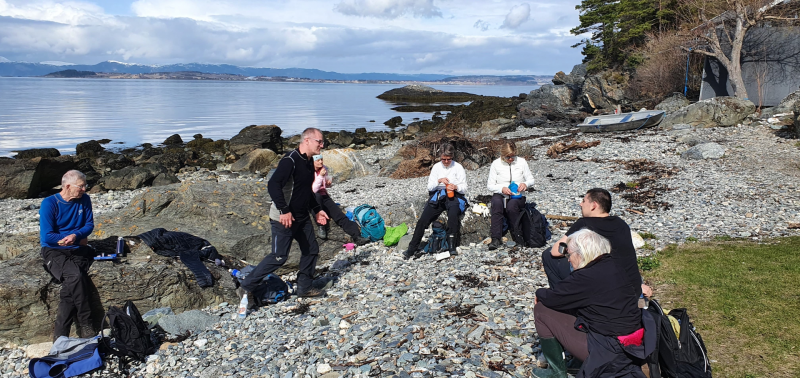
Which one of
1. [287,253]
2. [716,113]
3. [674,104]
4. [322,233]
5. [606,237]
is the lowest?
[322,233]

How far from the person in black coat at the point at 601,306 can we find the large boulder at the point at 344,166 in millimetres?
16482

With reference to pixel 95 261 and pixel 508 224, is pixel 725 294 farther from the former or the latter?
pixel 95 261

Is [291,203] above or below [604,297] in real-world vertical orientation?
above

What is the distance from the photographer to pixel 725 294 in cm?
648

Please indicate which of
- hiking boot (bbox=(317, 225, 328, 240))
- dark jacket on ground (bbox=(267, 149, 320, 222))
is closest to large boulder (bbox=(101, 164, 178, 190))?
hiking boot (bbox=(317, 225, 328, 240))

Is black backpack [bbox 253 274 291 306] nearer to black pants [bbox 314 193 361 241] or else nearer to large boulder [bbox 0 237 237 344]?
large boulder [bbox 0 237 237 344]

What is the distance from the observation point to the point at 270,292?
7734 mm

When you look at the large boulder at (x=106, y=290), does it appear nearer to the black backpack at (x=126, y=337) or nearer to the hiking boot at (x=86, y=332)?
the hiking boot at (x=86, y=332)

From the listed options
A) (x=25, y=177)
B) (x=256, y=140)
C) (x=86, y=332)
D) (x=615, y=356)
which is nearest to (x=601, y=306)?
(x=615, y=356)

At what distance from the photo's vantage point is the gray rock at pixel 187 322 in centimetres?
683

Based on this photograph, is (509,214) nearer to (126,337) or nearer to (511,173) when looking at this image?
(511,173)

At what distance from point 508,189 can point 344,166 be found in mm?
12657

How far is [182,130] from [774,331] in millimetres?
44614

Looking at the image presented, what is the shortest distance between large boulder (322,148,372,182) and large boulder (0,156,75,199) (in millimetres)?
11362
